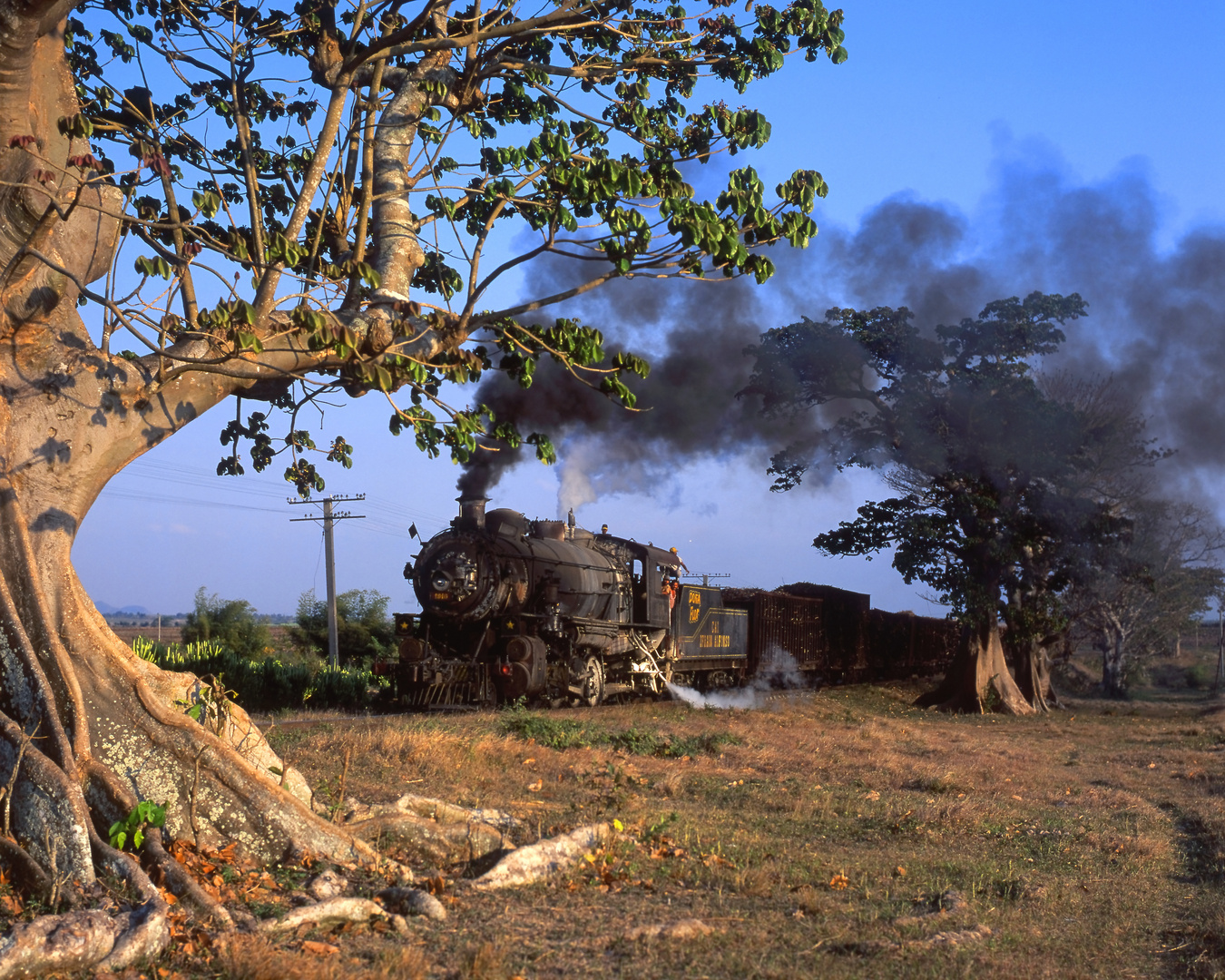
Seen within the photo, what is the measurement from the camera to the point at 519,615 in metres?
19.2

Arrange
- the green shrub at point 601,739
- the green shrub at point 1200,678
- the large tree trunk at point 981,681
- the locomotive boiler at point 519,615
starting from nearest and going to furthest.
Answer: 1. the green shrub at point 601,739
2. the locomotive boiler at point 519,615
3. the large tree trunk at point 981,681
4. the green shrub at point 1200,678

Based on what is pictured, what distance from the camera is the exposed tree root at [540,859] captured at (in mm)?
6535

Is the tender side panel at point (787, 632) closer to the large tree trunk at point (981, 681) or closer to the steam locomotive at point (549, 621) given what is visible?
the steam locomotive at point (549, 621)

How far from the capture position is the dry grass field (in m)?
5.37

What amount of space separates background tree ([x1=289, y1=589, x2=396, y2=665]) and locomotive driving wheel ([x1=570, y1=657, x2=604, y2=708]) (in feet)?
59.8

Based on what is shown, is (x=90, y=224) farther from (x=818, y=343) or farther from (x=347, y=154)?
(x=818, y=343)

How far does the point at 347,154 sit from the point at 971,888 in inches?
312

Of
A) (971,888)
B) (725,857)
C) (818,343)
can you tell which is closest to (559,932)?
(725,857)

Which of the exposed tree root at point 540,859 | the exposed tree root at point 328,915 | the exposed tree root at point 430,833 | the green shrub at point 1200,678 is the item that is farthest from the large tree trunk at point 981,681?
the exposed tree root at point 328,915

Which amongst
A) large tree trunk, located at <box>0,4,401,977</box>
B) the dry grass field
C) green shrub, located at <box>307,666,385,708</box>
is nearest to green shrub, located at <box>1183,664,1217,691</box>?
the dry grass field

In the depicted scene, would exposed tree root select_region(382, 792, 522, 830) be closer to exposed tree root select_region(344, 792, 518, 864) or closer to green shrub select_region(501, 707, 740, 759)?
exposed tree root select_region(344, 792, 518, 864)

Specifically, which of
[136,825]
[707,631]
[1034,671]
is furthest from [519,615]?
[1034,671]

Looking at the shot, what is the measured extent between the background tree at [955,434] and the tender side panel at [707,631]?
3975mm

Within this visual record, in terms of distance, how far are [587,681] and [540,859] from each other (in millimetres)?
14382
